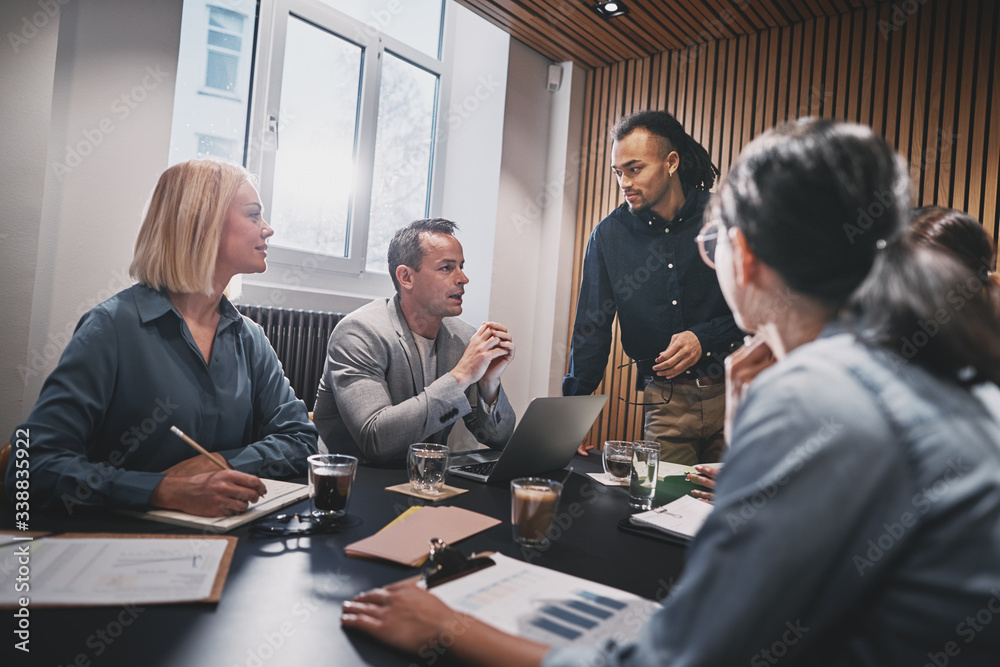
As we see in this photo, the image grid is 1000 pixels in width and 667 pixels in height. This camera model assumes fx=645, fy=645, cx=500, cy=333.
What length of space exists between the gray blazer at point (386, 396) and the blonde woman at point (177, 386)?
0.19 metres

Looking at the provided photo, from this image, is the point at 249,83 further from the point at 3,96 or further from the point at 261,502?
the point at 261,502

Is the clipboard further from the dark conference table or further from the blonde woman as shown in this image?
the blonde woman

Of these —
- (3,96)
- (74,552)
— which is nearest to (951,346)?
(74,552)

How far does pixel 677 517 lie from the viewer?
4.51 ft

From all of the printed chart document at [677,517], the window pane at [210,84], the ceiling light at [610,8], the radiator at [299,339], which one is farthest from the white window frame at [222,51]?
the printed chart document at [677,517]

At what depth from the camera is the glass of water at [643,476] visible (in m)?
1.49

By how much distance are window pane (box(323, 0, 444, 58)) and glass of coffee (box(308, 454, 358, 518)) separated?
3.66 metres

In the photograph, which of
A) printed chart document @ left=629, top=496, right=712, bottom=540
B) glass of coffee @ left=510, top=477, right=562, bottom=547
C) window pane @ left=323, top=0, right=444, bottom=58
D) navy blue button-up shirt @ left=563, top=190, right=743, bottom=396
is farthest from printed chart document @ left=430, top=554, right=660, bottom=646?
window pane @ left=323, top=0, right=444, bottom=58

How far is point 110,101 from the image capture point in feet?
8.93

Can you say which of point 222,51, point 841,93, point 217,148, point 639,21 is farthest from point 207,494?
point 841,93

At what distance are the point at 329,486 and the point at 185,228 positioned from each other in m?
1.00

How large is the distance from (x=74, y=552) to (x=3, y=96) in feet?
7.04

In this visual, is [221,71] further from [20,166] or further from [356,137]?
[20,166]

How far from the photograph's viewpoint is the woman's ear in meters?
0.75
